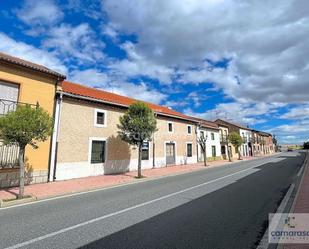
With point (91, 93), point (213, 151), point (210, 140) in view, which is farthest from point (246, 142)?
point (91, 93)

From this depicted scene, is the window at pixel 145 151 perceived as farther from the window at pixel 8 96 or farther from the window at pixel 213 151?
the window at pixel 213 151

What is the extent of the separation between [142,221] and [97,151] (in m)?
11.0

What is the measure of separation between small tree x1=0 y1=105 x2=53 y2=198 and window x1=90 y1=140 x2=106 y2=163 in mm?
6620

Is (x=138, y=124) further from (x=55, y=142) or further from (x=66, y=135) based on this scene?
(x=55, y=142)

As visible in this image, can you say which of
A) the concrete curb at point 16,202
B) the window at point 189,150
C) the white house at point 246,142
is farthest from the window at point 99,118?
the white house at point 246,142

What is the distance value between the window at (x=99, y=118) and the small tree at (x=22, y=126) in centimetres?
690

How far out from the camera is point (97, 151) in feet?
52.0

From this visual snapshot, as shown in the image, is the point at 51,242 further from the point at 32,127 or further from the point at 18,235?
the point at 32,127

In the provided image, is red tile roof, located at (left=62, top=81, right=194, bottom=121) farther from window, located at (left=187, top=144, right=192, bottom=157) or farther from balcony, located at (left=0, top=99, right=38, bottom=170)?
window, located at (left=187, top=144, right=192, bottom=157)

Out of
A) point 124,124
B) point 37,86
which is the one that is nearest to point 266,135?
point 124,124

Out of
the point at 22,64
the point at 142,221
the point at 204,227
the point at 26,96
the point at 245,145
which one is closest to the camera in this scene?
the point at 204,227

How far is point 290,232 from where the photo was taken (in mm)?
4582

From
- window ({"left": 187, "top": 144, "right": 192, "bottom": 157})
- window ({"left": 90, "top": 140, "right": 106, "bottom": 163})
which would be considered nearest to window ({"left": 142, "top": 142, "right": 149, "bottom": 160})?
window ({"left": 90, "top": 140, "right": 106, "bottom": 163})

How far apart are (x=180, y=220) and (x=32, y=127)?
6438 mm
